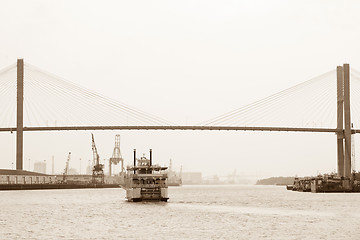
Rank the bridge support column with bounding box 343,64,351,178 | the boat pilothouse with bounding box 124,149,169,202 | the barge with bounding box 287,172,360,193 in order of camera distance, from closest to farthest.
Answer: the boat pilothouse with bounding box 124,149,169,202
the bridge support column with bounding box 343,64,351,178
the barge with bounding box 287,172,360,193

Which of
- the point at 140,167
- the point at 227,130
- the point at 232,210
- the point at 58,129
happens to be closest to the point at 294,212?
the point at 232,210

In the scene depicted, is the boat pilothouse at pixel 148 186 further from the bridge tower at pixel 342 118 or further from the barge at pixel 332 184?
the barge at pixel 332 184

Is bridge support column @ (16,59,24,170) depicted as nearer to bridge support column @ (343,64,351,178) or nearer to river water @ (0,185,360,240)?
river water @ (0,185,360,240)

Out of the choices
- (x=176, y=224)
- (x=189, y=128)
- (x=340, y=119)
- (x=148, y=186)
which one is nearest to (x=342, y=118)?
(x=340, y=119)

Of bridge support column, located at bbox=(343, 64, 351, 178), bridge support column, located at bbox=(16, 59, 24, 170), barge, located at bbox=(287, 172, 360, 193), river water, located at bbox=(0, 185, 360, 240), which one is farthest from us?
barge, located at bbox=(287, 172, 360, 193)

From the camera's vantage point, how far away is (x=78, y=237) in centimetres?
Answer: 5216

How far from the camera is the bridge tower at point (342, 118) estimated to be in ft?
465

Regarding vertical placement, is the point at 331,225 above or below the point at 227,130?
below

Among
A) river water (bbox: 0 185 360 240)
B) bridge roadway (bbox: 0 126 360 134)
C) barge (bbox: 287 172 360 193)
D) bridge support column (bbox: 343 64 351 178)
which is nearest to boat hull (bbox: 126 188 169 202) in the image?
river water (bbox: 0 185 360 240)

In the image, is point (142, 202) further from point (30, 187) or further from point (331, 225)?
point (30, 187)

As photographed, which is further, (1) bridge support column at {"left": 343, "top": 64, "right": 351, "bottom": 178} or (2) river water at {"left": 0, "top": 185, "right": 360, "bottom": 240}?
(1) bridge support column at {"left": 343, "top": 64, "right": 351, "bottom": 178}

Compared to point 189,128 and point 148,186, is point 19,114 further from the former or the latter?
point 148,186

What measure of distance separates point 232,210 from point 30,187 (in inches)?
4392

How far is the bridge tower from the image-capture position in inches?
5586
